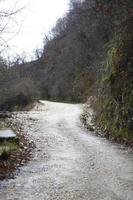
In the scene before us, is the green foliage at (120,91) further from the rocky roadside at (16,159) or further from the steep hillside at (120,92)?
the rocky roadside at (16,159)

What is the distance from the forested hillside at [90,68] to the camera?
17.8 metres

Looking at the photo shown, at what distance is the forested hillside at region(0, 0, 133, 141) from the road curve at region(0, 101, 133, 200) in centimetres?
225

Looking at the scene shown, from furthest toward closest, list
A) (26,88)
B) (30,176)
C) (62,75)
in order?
(62,75), (26,88), (30,176)

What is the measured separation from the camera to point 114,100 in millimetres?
19000

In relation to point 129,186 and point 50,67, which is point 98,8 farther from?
point 50,67

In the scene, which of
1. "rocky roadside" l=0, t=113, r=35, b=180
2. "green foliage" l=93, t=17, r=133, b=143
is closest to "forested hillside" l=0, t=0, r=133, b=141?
"green foliage" l=93, t=17, r=133, b=143

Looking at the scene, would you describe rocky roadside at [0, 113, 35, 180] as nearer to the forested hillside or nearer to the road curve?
the road curve

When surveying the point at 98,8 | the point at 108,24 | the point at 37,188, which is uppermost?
the point at 108,24

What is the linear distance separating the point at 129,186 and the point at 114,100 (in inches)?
401

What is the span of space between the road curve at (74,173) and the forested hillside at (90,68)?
225cm

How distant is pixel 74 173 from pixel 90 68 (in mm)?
36050

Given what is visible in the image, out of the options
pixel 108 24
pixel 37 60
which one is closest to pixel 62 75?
pixel 37 60

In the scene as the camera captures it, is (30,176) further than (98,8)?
No

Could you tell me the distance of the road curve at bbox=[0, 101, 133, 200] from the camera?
852 centimetres
